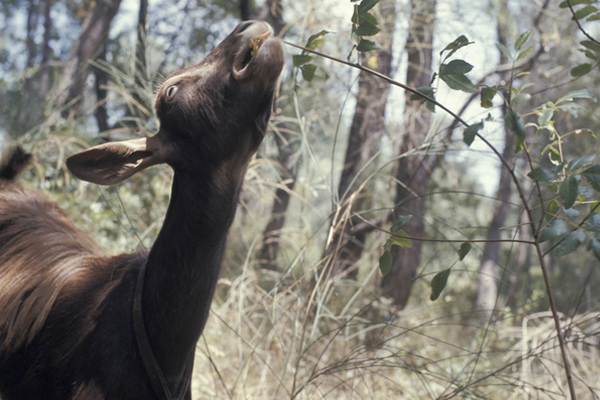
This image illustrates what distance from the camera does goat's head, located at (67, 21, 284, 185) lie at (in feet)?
6.49

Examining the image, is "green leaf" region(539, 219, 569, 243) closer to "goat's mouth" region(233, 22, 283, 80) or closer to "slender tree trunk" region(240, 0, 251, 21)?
"goat's mouth" region(233, 22, 283, 80)

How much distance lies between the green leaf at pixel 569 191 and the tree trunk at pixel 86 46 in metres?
7.27

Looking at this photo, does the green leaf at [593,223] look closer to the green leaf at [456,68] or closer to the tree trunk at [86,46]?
the green leaf at [456,68]

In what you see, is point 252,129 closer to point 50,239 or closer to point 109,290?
point 109,290

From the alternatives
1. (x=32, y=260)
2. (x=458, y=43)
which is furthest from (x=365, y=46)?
(x=32, y=260)

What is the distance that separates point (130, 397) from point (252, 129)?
3.99 ft

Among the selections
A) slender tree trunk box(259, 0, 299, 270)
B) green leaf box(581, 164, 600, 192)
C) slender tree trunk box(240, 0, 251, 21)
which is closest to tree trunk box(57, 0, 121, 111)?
slender tree trunk box(240, 0, 251, 21)

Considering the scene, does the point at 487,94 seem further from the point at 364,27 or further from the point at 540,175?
the point at 364,27

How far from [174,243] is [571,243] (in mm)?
1481

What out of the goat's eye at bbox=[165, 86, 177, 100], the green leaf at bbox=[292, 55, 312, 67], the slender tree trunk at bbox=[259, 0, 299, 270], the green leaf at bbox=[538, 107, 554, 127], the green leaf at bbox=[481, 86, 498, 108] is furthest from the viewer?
the slender tree trunk at bbox=[259, 0, 299, 270]

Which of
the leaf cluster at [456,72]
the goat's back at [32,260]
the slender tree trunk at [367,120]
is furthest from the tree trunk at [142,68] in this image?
the leaf cluster at [456,72]

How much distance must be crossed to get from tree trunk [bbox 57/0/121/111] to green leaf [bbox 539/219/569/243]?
727 centimetres

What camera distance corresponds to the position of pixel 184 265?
2.00 metres

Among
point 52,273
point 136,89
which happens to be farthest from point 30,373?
point 136,89
